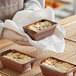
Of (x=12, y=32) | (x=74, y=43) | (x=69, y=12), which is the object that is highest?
(x=12, y=32)

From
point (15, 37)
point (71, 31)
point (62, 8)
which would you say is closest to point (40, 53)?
point (15, 37)

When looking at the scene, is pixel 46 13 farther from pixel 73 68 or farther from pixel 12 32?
pixel 73 68

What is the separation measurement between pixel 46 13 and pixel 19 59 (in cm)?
31

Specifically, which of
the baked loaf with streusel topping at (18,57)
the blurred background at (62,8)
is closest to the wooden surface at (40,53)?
the baked loaf with streusel topping at (18,57)

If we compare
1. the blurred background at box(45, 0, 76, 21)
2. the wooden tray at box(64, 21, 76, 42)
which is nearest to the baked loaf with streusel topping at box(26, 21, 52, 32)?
the wooden tray at box(64, 21, 76, 42)

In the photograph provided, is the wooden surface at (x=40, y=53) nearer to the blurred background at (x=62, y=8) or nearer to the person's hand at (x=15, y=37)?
the person's hand at (x=15, y=37)

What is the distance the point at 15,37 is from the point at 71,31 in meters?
0.42

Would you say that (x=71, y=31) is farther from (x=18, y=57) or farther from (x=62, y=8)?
(x=62, y=8)

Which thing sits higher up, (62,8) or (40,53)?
(40,53)

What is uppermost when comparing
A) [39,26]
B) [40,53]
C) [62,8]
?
[39,26]

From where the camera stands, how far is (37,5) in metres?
Answer: 1.56

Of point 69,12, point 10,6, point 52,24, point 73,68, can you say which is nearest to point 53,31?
point 52,24

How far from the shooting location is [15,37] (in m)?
1.19

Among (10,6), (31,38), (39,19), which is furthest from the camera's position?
(10,6)
